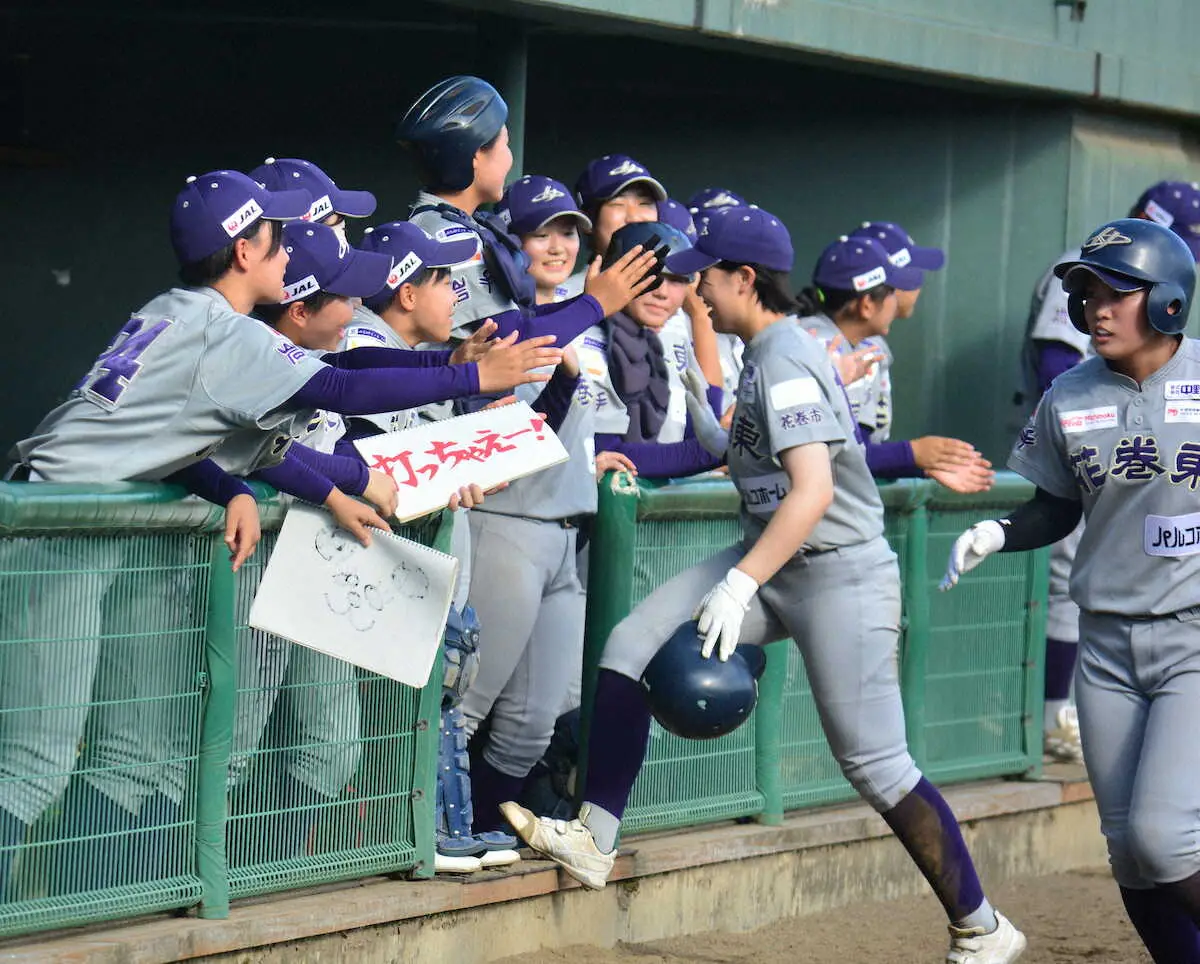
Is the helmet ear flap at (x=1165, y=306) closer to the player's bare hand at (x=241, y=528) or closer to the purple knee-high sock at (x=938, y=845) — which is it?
the purple knee-high sock at (x=938, y=845)

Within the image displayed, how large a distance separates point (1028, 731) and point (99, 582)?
4.40 metres

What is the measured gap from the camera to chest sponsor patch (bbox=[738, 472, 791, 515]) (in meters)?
5.32

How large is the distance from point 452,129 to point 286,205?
923mm

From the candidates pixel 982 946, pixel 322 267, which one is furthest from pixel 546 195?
pixel 982 946

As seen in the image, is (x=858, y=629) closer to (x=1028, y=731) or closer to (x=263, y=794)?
(x=263, y=794)

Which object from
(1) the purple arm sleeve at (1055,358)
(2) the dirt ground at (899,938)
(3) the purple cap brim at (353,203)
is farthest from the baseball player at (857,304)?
(3) the purple cap brim at (353,203)

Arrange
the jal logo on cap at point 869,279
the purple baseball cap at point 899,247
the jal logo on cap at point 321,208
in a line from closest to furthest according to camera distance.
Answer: the jal logo on cap at point 321,208 < the jal logo on cap at point 869,279 < the purple baseball cap at point 899,247

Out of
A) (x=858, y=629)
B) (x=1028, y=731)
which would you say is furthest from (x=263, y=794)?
(x=1028, y=731)

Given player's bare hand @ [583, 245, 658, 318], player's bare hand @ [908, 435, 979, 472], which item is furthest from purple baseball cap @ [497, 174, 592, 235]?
player's bare hand @ [908, 435, 979, 472]

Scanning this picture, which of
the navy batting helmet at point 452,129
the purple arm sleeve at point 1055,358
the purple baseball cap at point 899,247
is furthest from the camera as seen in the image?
the purple arm sleeve at point 1055,358

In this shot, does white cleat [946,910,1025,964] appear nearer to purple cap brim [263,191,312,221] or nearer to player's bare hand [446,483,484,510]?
player's bare hand [446,483,484,510]

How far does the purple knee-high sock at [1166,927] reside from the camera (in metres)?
4.76

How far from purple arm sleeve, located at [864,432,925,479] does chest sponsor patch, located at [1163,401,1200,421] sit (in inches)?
43.7

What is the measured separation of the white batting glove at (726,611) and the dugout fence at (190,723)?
0.75m
